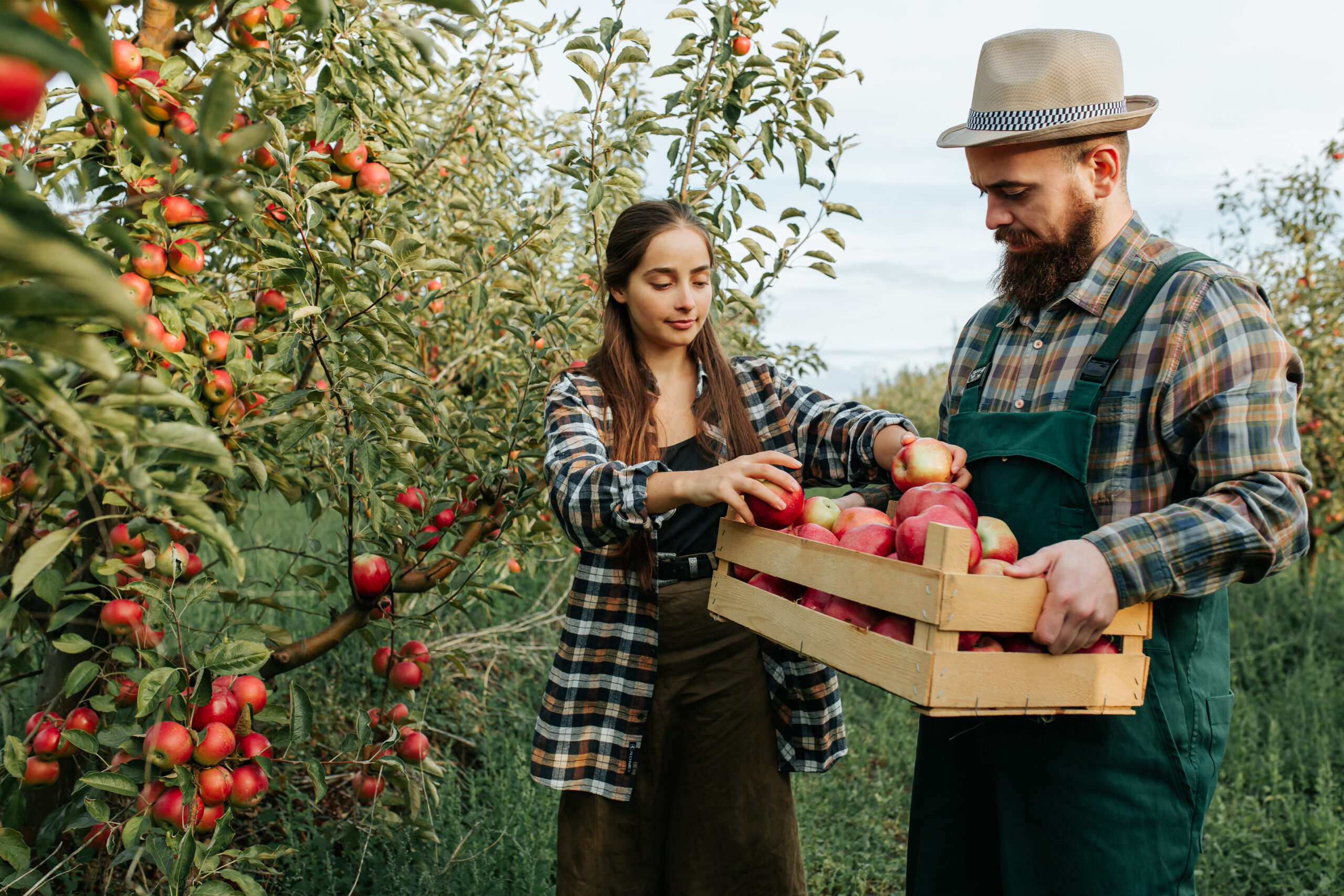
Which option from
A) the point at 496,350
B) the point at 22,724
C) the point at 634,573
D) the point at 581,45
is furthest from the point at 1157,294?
the point at 22,724

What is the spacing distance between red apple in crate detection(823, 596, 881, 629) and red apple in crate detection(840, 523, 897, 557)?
0.10 meters

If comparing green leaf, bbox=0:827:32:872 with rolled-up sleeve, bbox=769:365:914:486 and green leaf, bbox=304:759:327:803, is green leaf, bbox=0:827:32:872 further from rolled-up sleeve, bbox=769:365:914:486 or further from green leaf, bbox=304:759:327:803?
rolled-up sleeve, bbox=769:365:914:486

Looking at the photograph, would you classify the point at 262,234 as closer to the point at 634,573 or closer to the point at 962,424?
the point at 634,573

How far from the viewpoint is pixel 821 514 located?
161 centimetres

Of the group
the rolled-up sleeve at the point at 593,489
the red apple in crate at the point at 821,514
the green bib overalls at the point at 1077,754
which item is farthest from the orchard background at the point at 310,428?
the green bib overalls at the point at 1077,754

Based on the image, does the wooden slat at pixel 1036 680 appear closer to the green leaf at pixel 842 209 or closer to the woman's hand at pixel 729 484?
the woman's hand at pixel 729 484

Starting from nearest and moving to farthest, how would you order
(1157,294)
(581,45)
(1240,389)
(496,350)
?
(1240,389) → (1157,294) → (581,45) → (496,350)

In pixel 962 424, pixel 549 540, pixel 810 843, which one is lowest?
pixel 810 843

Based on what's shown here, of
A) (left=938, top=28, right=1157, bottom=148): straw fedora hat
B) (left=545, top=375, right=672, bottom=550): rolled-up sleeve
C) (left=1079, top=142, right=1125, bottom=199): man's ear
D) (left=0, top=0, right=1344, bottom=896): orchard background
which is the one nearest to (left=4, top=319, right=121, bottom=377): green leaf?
(left=0, top=0, right=1344, bottom=896): orchard background

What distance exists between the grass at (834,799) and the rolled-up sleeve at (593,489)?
67 cm

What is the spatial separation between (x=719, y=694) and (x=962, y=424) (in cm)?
69

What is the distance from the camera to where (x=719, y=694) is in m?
1.77

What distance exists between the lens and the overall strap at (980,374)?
5.39 ft

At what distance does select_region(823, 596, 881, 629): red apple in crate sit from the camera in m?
1.35
